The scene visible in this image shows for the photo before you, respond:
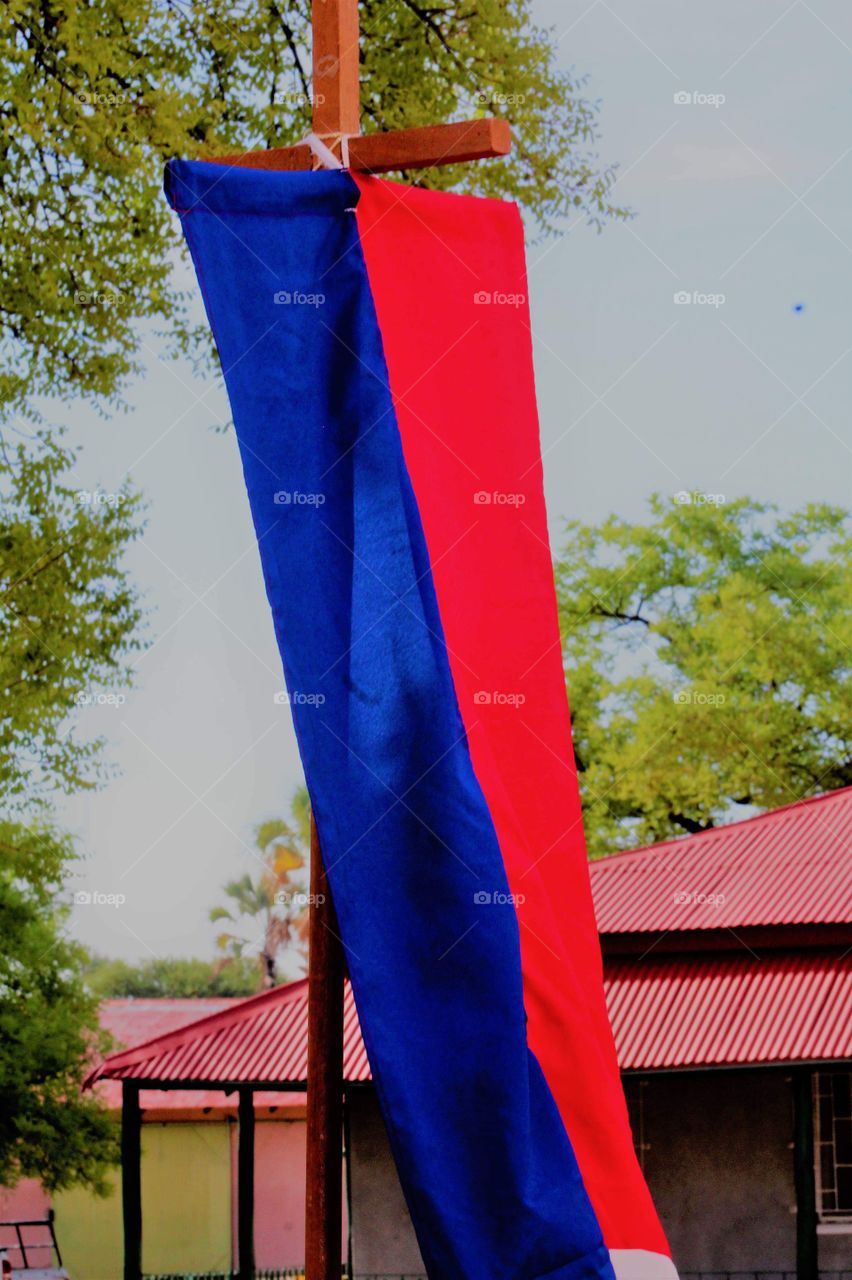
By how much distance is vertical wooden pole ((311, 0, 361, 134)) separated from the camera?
5.14 metres

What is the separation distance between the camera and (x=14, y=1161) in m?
30.3

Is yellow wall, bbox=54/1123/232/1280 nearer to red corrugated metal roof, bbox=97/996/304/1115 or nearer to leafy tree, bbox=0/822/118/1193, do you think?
red corrugated metal roof, bbox=97/996/304/1115

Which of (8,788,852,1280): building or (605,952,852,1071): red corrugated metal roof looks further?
(8,788,852,1280): building

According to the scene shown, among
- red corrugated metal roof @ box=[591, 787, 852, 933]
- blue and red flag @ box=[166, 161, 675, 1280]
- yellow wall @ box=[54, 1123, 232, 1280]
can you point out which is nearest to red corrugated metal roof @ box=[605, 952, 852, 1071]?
red corrugated metal roof @ box=[591, 787, 852, 933]

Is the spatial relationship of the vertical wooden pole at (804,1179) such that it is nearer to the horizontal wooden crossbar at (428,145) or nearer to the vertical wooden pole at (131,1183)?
the vertical wooden pole at (131,1183)

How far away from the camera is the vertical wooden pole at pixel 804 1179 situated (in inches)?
530

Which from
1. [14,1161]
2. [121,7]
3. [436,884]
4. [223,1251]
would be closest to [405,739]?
[436,884]

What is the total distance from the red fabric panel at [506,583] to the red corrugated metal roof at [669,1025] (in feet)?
29.3

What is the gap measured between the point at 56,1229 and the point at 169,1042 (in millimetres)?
22945

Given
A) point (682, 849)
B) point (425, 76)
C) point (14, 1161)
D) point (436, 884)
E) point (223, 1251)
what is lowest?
point (223, 1251)

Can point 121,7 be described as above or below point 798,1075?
above

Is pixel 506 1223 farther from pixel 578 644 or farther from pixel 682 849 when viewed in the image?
pixel 578 644

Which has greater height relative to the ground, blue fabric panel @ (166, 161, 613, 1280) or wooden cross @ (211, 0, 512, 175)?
wooden cross @ (211, 0, 512, 175)

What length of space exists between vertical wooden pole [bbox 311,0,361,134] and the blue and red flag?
21cm
